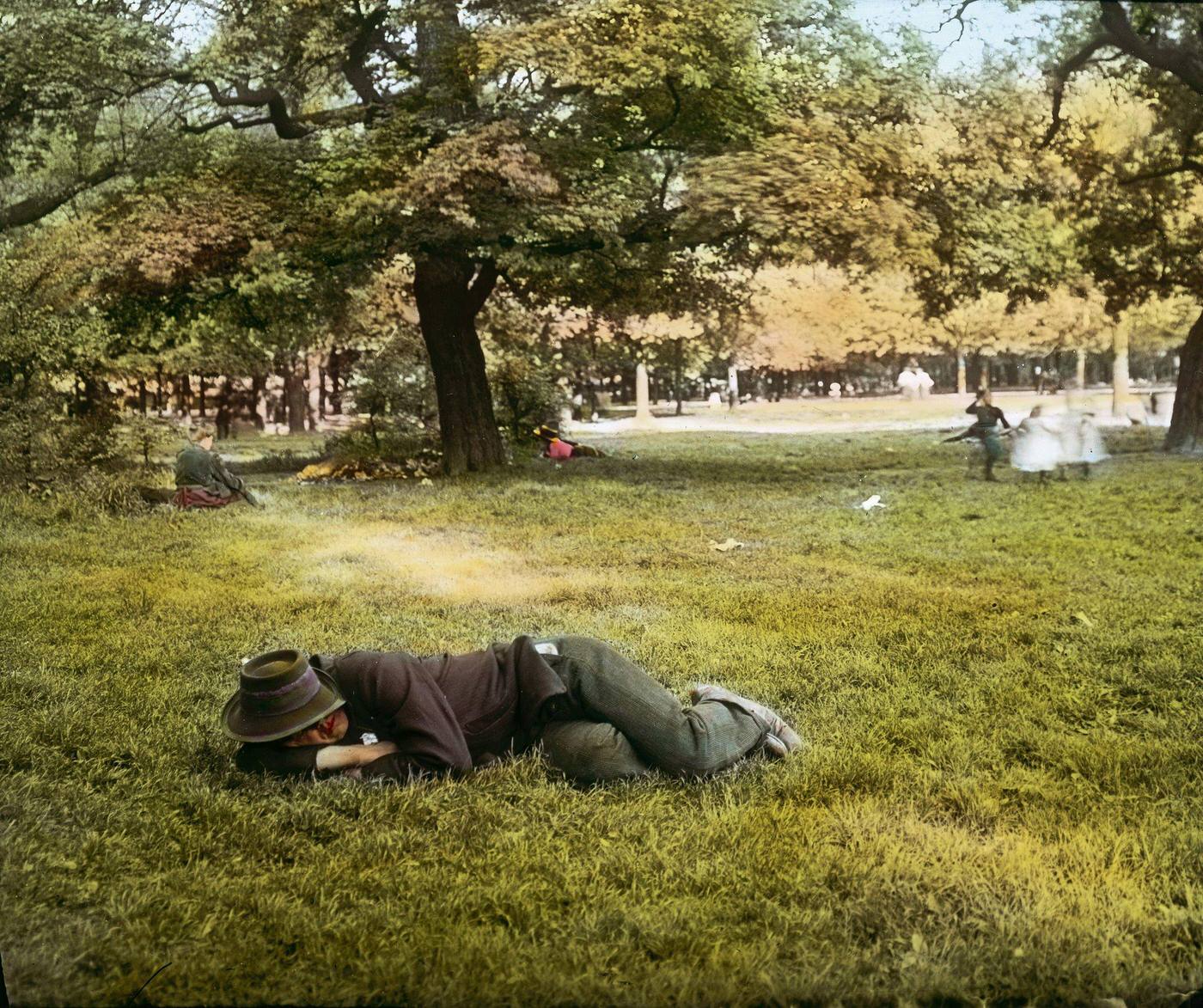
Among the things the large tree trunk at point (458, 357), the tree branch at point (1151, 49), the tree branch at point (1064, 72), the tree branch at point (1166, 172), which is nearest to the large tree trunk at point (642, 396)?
the large tree trunk at point (458, 357)

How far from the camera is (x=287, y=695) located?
8.25ft

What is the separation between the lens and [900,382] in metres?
3.35

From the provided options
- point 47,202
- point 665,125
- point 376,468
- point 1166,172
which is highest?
point 665,125

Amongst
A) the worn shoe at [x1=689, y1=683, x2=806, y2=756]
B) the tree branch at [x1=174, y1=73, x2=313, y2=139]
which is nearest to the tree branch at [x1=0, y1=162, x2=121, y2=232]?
the tree branch at [x1=174, y1=73, x2=313, y2=139]

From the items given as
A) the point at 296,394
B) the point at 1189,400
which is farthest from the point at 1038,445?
the point at 296,394

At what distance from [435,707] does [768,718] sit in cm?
91

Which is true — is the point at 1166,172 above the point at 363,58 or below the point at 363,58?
below

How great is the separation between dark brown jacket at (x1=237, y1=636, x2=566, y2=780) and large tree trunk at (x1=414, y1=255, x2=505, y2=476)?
138cm

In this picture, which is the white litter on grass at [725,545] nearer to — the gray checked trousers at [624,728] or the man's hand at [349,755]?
the gray checked trousers at [624,728]

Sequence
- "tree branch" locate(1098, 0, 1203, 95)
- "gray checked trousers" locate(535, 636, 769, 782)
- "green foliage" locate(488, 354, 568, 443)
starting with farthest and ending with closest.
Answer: "green foliage" locate(488, 354, 568, 443) → "tree branch" locate(1098, 0, 1203, 95) → "gray checked trousers" locate(535, 636, 769, 782)

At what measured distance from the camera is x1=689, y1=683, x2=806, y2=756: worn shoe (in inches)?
107

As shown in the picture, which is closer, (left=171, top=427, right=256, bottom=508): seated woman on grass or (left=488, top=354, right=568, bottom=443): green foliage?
(left=171, top=427, right=256, bottom=508): seated woman on grass

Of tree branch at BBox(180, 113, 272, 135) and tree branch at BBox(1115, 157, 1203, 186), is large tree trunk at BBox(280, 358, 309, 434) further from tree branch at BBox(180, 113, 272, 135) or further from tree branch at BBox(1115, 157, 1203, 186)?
tree branch at BBox(1115, 157, 1203, 186)

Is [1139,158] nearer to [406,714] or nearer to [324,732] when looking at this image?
[406,714]
